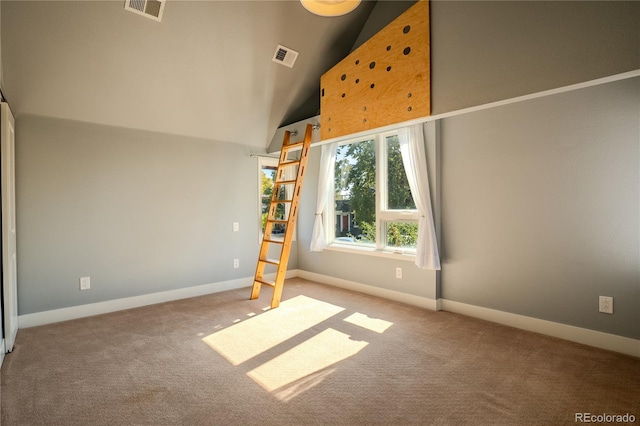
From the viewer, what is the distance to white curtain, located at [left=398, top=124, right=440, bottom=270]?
340 centimetres

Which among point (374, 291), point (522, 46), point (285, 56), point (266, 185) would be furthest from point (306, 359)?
point (285, 56)

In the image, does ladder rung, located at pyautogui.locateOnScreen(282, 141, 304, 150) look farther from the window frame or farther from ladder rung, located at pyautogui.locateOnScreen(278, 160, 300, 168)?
the window frame

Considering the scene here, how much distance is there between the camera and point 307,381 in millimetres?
2121

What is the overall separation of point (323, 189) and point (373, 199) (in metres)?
0.76

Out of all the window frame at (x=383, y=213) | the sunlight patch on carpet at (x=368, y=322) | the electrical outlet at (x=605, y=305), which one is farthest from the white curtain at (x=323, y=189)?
the electrical outlet at (x=605, y=305)

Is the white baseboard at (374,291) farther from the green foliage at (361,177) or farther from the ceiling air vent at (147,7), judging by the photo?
the ceiling air vent at (147,7)

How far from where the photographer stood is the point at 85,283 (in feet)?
11.1

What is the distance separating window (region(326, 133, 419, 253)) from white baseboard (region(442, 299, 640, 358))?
2.76 feet

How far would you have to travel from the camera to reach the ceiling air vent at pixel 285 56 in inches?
139

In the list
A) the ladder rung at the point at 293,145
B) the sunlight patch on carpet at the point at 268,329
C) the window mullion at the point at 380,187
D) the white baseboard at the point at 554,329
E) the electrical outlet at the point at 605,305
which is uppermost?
the ladder rung at the point at 293,145

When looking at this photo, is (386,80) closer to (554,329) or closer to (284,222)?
(284,222)

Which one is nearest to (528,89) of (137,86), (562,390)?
(562,390)

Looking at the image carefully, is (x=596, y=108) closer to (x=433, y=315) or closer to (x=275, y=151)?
(x=433, y=315)

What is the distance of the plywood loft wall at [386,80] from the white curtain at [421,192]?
75 centimetres
